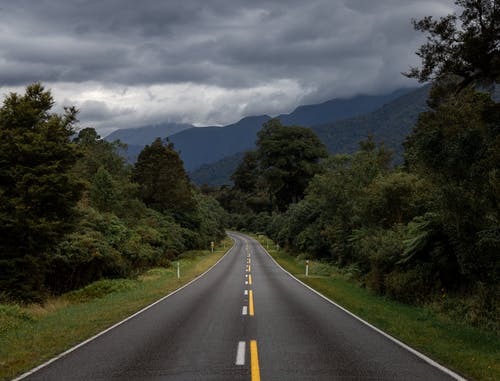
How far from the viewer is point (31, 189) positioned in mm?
19734

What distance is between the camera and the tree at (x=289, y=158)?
71.9m

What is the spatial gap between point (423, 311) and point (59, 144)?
1718cm

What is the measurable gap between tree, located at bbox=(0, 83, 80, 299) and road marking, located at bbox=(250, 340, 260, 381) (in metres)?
13.8

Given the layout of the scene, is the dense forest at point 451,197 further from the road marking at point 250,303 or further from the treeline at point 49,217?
the treeline at point 49,217

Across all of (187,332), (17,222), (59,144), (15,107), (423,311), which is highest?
(15,107)

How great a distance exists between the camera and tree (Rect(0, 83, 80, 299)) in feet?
65.7

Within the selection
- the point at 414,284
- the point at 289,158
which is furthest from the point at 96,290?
the point at 289,158

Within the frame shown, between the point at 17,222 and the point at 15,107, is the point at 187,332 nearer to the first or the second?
the point at 17,222

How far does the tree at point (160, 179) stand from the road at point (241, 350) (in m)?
39.1

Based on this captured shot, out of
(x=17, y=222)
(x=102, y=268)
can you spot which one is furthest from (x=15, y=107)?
(x=102, y=268)

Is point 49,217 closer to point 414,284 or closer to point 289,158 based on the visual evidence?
point 414,284

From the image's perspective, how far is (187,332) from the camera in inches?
440

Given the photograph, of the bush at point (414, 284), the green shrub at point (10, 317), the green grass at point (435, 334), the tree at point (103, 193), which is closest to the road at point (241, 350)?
the green grass at point (435, 334)

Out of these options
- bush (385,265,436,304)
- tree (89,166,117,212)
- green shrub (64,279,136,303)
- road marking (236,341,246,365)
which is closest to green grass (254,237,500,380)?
bush (385,265,436,304)
